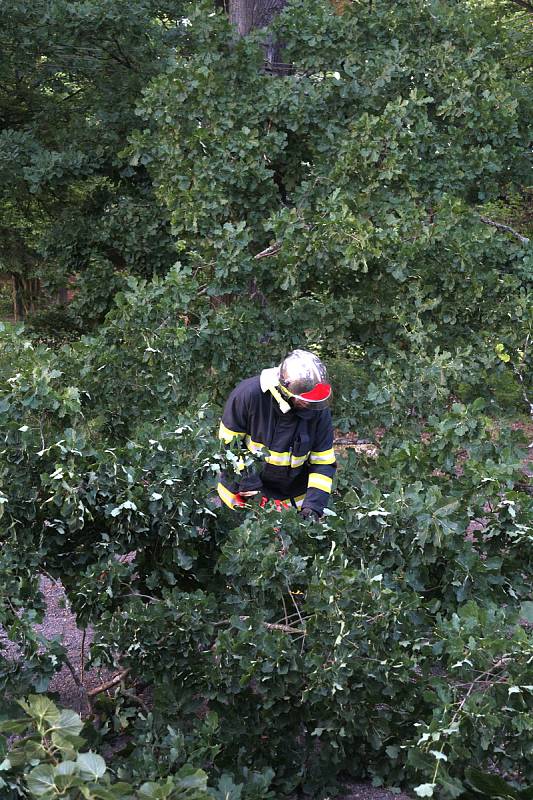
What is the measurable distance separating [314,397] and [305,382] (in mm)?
80

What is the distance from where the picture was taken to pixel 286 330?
650 centimetres

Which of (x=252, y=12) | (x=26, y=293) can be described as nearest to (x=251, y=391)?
(x=252, y=12)

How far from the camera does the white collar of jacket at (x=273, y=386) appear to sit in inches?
160

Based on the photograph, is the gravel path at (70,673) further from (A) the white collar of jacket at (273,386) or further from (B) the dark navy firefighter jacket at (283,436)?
(A) the white collar of jacket at (273,386)

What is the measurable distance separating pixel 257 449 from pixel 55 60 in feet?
17.3

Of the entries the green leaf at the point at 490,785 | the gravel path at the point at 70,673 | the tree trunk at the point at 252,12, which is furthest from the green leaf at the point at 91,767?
the tree trunk at the point at 252,12

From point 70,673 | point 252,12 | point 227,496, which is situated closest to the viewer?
point 227,496

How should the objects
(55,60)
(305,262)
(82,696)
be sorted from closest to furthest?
1. (82,696)
2. (305,262)
3. (55,60)

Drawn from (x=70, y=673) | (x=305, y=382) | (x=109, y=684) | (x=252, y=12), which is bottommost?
(x=70, y=673)

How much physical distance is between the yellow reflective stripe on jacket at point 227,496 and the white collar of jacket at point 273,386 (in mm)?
450

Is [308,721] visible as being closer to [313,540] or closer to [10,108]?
[313,540]

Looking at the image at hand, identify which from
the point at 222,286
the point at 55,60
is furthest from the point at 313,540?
the point at 55,60

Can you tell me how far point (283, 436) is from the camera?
425cm

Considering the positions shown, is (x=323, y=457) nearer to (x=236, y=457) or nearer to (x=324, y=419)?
(x=324, y=419)
